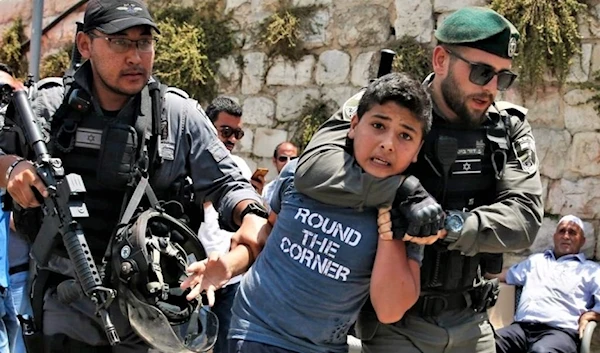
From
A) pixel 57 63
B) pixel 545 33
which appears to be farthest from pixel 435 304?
pixel 57 63

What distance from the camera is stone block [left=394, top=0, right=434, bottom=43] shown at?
21.6 feet

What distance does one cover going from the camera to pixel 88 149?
294cm

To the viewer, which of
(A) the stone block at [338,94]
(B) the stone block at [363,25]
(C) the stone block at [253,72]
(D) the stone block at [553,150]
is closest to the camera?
(D) the stone block at [553,150]

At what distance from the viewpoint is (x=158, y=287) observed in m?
2.61

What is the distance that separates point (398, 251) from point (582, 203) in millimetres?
3780

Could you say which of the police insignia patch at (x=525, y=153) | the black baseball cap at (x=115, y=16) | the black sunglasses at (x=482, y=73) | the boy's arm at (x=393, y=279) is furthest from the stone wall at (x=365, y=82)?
the black baseball cap at (x=115, y=16)

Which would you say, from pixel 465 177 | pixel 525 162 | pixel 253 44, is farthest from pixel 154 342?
pixel 253 44

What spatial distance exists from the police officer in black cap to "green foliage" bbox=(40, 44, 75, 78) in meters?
6.18

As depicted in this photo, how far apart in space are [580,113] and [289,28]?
106 inches

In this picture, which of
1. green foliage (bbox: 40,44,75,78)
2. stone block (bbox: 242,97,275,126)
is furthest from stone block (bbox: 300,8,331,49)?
green foliage (bbox: 40,44,75,78)

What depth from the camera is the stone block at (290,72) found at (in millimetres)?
7379

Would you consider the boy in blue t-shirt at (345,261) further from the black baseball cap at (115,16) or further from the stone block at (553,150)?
the stone block at (553,150)

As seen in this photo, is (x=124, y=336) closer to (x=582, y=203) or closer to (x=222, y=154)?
(x=222, y=154)

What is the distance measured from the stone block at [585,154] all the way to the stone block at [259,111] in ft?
9.06
